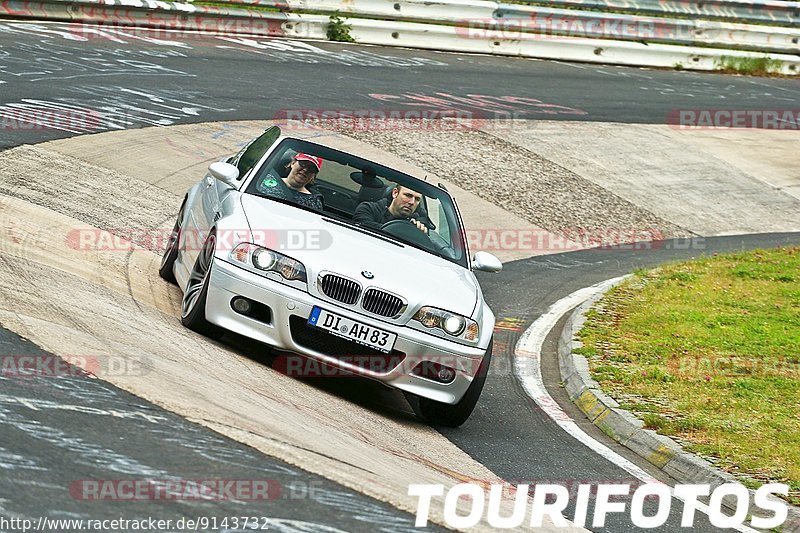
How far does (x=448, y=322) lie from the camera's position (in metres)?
7.87

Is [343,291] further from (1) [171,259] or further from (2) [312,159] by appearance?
(1) [171,259]

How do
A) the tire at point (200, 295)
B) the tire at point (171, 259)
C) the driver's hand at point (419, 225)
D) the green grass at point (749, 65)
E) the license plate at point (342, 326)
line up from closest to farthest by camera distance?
the license plate at point (342, 326) → the tire at point (200, 295) → the driver's hand at point (419, 225) → the tire at point (171, 259) → the green grass at point (749, 65)

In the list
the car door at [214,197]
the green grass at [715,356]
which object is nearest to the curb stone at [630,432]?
the green grass at [715,356]

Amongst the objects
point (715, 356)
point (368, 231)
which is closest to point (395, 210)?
point (368, 231)

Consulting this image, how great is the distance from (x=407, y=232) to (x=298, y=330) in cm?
150

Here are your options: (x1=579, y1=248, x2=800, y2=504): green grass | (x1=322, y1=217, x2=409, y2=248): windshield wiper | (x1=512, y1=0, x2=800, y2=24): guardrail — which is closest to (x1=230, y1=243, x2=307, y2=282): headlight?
(x1=322, y1=217, x2=409, y2=248): windshield wiper

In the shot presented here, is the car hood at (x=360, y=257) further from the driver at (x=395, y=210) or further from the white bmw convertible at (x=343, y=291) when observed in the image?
the driver at (x=395, y=210)

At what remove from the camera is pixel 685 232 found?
16812 mm

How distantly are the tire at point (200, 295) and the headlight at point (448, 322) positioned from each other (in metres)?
1.34

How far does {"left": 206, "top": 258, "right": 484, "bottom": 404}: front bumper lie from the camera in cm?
768

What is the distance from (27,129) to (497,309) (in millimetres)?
5643

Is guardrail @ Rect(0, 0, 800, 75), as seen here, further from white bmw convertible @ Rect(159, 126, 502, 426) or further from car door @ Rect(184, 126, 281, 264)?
white bmw convertible @ Rect(159, 126, 502, 426)

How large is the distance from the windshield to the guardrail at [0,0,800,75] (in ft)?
38.2

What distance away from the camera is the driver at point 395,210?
891 cm
